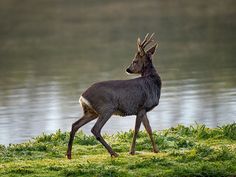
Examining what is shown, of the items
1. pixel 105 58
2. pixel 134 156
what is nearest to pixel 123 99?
pixel 134 156

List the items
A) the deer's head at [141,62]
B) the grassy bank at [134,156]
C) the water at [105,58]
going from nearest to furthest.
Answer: the grassy bank at [134,156] → the deer's head at [141,62] → the water at [105,58]

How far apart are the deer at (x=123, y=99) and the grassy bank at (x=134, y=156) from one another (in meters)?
0.40

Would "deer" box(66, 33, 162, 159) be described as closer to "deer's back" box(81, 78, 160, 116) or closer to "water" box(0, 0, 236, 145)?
"deer's back" box(81, 78, 160, 116)

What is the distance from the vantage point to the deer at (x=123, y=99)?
12250mm

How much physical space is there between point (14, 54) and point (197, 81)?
14619 mm

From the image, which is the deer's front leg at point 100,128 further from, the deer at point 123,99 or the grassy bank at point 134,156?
the grassy bank at point 134,156

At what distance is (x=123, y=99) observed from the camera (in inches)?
491

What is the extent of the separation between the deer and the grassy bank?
0.40 m

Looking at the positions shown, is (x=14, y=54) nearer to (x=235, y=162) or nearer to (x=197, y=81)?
(x=197, y=81)

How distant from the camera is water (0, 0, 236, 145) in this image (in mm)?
20000

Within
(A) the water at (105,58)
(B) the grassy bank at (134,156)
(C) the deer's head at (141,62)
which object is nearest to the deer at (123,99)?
(C) the deer's head at (141,62)

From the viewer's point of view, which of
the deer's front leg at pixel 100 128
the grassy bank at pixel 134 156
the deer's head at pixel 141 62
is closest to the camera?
the grassy bank at pixel 134 156

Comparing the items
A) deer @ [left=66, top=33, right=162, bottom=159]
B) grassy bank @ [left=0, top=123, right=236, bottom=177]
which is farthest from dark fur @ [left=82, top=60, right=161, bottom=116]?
grassy bank @ [left=0, top=123, right=236, bottom=177]

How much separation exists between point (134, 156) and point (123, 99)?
0.79 metres
